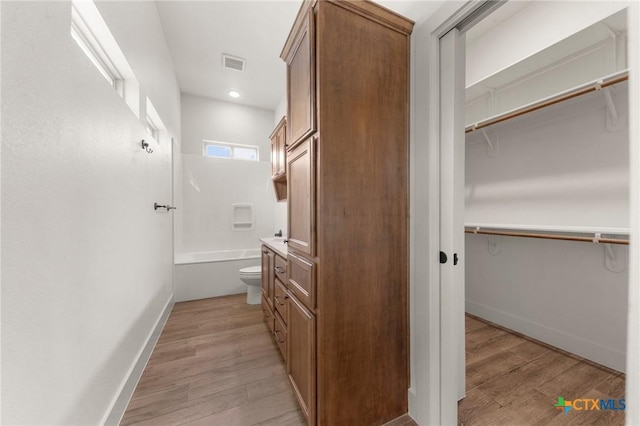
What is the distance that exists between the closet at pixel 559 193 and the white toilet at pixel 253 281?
2445mm

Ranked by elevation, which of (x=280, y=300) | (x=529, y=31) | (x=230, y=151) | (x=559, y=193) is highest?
(x=529, y=31)

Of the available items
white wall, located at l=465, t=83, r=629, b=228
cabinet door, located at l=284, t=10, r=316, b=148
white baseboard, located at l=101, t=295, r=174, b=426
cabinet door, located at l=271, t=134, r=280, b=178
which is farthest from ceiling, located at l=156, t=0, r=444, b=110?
white baseboard, located at l=101, t=295, r=174, b=426

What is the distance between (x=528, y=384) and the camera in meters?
1.58

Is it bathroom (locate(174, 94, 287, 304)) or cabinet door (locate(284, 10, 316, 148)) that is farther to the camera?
bathroom (locate(174, 94, 287, 304))

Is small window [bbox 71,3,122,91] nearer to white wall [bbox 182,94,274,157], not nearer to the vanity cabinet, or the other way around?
the vanity cabinet

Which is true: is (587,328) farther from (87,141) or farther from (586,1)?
(87,141)

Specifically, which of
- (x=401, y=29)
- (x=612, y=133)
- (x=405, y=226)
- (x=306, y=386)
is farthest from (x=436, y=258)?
(x=612, y=133)

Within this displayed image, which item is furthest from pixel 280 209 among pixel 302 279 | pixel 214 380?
pixel 302 279

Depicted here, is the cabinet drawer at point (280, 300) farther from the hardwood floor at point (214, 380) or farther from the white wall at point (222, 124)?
the white wall at point (222, 124)

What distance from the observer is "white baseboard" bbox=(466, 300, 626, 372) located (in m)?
1.67

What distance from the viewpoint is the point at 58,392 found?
2.77 feet

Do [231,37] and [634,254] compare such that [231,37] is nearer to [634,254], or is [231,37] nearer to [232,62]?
[232,62]

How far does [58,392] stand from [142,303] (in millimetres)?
1105

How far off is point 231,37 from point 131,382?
3.11 m
